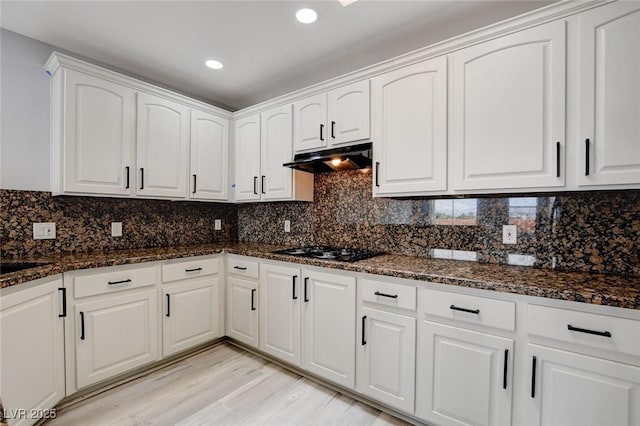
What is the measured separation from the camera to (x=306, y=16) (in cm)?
187

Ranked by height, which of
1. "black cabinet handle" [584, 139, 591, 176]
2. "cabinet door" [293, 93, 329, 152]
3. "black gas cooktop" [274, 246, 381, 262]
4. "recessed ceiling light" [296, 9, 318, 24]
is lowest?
"black gas cooktop" [274, 246, 381, 262]

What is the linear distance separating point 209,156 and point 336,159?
1.40 meters

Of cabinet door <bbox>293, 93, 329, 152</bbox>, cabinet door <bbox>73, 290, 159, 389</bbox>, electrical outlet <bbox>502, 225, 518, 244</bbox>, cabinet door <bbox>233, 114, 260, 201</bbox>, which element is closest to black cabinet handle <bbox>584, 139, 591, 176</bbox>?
electrical outlet <bbox>502, 225, 518, 244</bbox>

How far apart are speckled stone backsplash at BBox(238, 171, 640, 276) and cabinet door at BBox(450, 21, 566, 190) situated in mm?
337

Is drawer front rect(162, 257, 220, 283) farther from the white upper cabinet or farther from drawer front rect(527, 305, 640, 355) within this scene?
drawer front rect(527, 305, 640, 355)

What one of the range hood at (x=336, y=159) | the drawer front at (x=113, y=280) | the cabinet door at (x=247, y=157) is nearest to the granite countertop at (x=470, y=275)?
the drawer front at (x=113, y=280)

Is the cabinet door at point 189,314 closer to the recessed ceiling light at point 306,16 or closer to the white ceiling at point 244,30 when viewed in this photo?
the white ceiling at point 244,30

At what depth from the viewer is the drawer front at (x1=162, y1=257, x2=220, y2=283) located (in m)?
2.30

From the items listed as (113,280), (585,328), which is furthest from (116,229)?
(585,328)

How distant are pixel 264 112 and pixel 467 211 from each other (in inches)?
77.6

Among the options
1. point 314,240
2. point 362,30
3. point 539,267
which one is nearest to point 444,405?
point 539,267

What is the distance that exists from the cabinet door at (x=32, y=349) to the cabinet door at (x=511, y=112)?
98.4 inches

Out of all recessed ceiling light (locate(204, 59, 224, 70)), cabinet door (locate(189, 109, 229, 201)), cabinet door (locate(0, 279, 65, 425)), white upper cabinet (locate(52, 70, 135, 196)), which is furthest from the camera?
cabinet door (locate(189, 109, 229, 201))

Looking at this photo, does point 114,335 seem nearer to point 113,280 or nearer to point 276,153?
point 113,280
